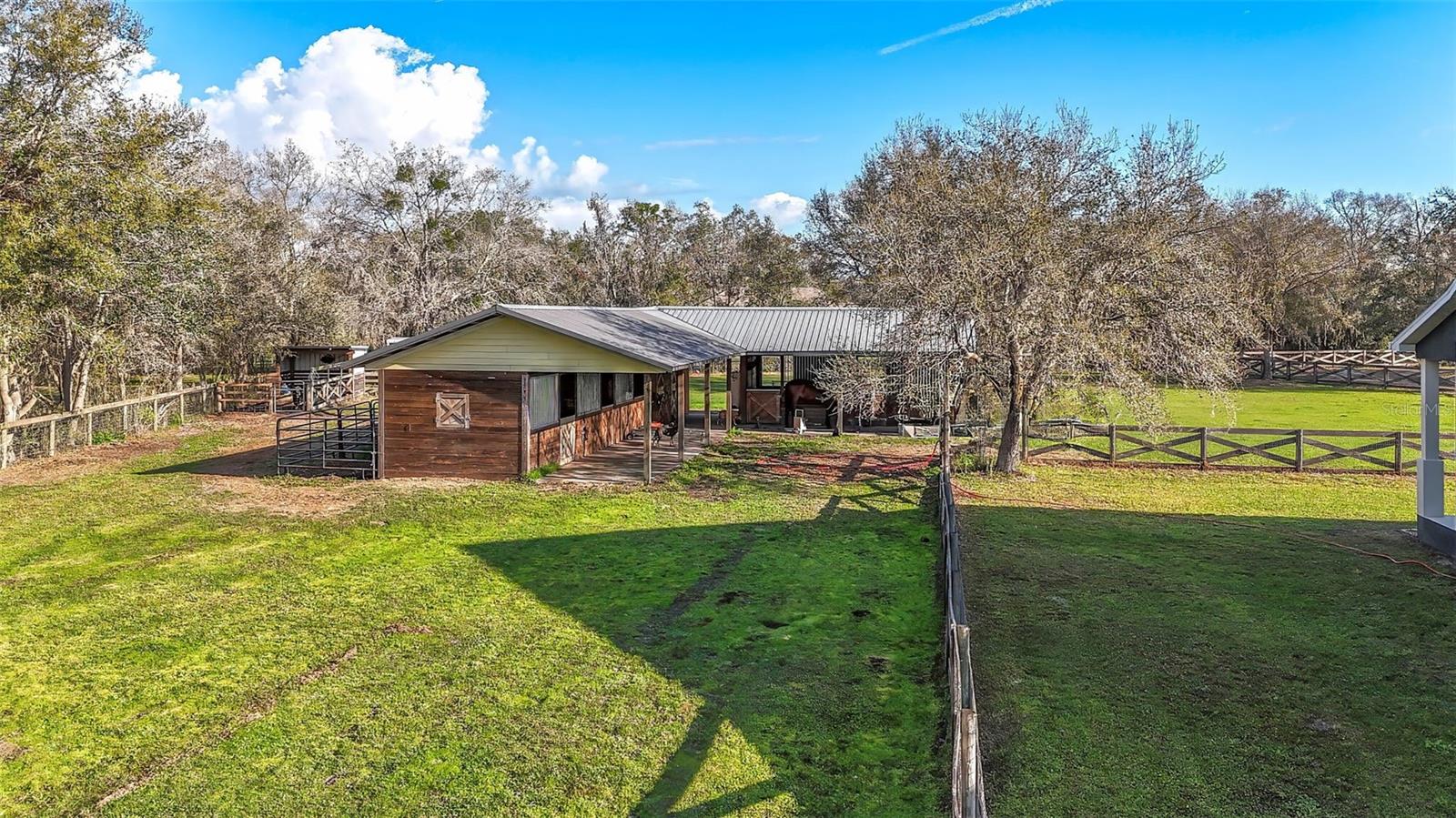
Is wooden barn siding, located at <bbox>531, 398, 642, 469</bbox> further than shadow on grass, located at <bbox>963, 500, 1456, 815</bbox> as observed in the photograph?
→ Yes

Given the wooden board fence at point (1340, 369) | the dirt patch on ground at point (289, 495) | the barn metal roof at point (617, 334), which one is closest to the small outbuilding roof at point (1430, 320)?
the barn metal roof at point (617, 334)

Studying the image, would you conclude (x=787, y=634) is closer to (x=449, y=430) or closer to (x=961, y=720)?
(x=961, y=720)

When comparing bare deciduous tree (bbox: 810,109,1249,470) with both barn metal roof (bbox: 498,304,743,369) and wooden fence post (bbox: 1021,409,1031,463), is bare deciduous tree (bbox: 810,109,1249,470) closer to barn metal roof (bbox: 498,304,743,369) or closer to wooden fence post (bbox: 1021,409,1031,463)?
wooden fence post (bbox: 1021,409,1031,463)

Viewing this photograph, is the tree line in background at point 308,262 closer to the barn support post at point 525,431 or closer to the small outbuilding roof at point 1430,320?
the small outbuilding roof at point 1430,320

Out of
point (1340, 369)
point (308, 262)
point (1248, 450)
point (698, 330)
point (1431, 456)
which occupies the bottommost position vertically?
point (1248, 450)

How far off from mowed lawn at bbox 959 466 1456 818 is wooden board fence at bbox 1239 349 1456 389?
1148 inches

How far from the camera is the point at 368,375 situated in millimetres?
34625

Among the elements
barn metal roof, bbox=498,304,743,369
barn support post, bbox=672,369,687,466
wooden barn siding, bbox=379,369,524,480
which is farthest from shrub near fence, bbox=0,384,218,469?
barn support post, bbox=672,369,687,466

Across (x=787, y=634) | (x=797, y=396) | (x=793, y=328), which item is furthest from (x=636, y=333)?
(x=787, y=634)

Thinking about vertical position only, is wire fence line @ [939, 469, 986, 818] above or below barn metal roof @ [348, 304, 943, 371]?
below

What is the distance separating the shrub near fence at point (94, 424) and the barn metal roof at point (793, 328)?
14968 millimetres

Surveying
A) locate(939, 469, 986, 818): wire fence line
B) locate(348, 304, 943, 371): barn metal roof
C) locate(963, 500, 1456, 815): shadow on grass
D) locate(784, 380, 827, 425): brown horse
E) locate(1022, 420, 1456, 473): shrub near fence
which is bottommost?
locate(963, 500, 1456, 815): shadow on grass

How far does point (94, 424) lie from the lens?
69.5 feet

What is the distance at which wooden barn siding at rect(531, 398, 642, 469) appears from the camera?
17.2 m
